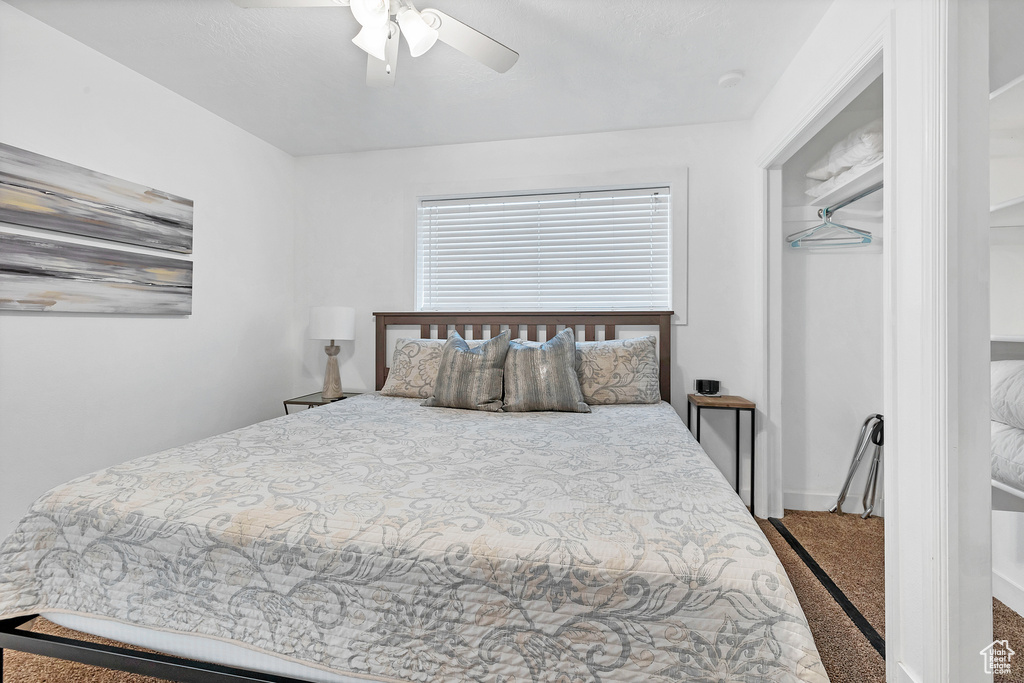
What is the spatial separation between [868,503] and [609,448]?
2129mm

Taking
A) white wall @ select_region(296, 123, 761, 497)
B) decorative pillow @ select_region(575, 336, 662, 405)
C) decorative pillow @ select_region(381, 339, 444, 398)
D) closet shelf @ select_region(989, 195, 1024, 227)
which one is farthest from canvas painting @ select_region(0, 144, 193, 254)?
closet shelf @ select_region(989, 195, 1024, 227)

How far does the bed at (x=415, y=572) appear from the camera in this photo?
876mm

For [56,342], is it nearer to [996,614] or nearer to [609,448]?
[609,448]

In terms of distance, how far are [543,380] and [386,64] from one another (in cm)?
163

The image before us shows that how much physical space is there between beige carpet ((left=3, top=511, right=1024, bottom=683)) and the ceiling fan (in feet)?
7.52

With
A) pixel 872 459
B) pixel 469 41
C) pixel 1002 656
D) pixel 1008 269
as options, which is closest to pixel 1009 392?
pixel 1008 269

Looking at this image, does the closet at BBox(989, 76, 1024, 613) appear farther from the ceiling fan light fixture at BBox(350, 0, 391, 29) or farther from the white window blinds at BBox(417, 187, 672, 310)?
the ceiling fan light fixture at BBox(350, 0, 391, 29)

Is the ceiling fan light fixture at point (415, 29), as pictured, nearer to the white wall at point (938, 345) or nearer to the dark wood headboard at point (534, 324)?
the white wall at point (938, 345)

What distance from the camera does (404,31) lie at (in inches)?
67.6

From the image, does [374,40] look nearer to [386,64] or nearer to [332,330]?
[386,64]

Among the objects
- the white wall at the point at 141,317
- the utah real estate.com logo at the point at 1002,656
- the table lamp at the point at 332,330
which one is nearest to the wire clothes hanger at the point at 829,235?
the utah real estate.com logo at the point at 1002,656

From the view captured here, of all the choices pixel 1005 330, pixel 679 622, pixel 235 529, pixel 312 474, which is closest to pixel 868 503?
pixel 1005 330

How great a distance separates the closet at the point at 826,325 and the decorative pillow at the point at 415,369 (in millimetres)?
2006

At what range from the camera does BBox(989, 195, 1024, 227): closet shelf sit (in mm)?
1328
